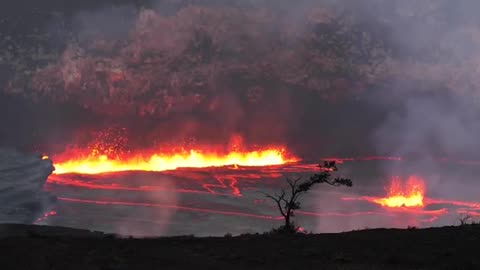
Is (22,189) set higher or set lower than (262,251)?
higher

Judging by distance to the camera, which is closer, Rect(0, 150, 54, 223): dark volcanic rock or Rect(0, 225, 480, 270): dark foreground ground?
Rect(0, 225, 480, 270): dark foreground ground

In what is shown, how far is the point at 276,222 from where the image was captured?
132750mm

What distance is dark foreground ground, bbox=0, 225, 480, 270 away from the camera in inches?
1085

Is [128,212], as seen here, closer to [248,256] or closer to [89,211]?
[89,211]

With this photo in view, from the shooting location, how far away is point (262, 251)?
3172 centimetres

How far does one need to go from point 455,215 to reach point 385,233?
468 feet

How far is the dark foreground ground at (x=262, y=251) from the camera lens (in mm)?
27547

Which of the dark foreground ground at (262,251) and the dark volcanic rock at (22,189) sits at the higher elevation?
the dark volcanic rock at (22,189)

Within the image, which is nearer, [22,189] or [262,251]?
[262,251]

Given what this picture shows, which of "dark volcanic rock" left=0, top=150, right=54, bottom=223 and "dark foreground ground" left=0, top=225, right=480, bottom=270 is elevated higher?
"dark volcanic rock" left=0, top=150, right=54, bottom=223

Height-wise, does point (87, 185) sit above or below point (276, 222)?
above

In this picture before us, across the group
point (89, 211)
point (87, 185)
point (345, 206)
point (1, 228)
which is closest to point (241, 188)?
point (345, 206)

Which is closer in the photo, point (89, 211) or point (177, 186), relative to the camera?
point (89, 211)

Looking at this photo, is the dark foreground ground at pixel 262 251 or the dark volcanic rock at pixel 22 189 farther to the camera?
the dark volcanic rock at pixel 22 189
